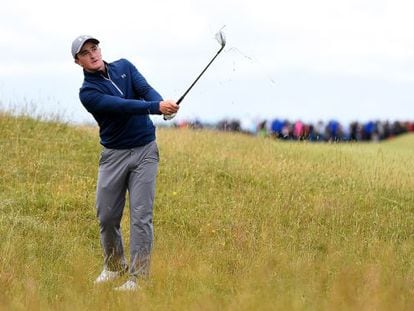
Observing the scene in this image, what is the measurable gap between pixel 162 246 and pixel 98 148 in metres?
5.55

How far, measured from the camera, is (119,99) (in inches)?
276

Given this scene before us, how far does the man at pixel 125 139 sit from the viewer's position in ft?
23.5

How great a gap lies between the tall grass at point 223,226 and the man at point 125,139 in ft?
1.36

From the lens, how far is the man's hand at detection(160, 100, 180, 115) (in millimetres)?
6832

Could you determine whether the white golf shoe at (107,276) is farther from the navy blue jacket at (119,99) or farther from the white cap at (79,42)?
the white cap at (79,42)

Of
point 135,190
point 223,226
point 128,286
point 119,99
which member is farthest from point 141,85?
point 223,226

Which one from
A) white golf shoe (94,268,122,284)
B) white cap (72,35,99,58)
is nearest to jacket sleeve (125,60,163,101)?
white cap (72,35,99,58)

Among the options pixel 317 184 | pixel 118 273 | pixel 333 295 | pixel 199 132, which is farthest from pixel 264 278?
pixel 199 132

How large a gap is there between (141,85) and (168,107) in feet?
2.08

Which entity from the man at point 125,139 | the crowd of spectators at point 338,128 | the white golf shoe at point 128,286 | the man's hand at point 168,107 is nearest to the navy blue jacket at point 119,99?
the man at point 125,139

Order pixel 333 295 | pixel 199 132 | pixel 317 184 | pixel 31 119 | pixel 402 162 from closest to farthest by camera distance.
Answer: pixel 333 295
pixel 317 184
pixel 402 162
pixel 31 119
pixel 199 132

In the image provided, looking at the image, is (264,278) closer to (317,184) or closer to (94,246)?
(94,246)

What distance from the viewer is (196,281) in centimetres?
731

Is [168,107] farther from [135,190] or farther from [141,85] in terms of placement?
[135,190]
